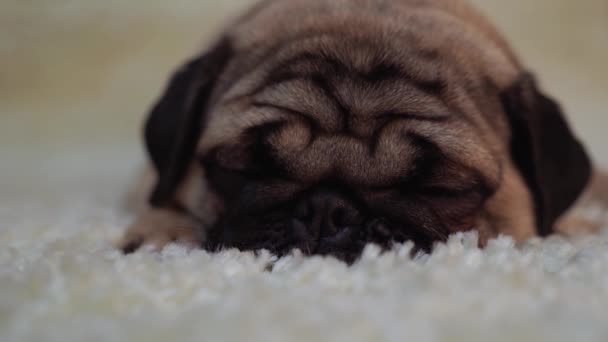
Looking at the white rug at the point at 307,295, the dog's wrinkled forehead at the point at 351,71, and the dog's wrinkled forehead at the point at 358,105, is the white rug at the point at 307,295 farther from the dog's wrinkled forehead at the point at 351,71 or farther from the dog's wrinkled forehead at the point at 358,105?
the dog's wrinkled forehead at the point at 351,71

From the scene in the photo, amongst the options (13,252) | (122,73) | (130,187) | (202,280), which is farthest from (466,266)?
(122,73)

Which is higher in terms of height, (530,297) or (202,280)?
(530,297)

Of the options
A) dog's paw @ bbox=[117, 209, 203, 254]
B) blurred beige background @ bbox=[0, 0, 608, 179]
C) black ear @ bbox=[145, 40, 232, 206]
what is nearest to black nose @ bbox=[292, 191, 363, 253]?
dog's paw @ bbox=[117, 209, 203, 254]

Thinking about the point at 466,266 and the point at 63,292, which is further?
the point at 466,266

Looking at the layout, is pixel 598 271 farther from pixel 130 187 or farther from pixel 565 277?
pixel 130 187

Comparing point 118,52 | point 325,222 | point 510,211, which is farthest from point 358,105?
point 118,52

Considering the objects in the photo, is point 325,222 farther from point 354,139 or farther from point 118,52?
point 118,52

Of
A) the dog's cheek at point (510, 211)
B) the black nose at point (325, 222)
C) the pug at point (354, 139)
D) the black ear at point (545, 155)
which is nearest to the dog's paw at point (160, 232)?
the pug at point (354, 139)
